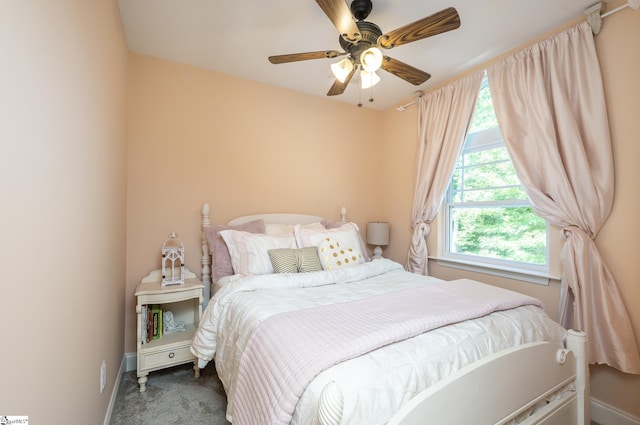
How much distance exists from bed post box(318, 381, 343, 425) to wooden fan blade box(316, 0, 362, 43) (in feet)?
5.26

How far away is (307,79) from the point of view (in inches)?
111

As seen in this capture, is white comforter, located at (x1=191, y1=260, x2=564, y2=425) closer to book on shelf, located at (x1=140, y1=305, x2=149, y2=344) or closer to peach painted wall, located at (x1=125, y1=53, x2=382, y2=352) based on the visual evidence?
book on shelf, located at (x1=140, y1=305, x2=149, y2=344)

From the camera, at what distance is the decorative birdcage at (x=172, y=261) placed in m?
2.25

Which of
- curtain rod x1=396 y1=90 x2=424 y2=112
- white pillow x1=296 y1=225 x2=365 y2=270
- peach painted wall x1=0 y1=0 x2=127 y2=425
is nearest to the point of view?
peach painted wall x1=0 y1=0 x2=127 y2=425

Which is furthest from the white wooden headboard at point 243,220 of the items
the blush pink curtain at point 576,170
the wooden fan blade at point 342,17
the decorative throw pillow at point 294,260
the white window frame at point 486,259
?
the blush pink curtain at point 576,170

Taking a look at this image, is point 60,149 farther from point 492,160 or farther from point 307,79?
point 492,160

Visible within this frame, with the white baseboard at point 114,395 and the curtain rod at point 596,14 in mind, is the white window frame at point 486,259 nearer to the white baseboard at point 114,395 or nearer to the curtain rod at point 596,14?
the curtain rod at point 596,14

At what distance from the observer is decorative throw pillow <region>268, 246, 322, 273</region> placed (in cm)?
219

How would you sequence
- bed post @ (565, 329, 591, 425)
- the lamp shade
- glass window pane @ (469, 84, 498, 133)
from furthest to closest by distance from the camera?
the lamp shade < glass window pane @ (469, 84, 498, 133) < bed post @ (565, 329, 591, 425)

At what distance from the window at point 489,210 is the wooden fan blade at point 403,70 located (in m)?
0.94

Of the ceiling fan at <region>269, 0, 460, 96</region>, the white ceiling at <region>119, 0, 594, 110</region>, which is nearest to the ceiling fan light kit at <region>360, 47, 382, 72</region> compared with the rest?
the ceiling fan at <region>269, 0, 460, 96</region>

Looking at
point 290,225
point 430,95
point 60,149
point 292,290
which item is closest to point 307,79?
point 430,95

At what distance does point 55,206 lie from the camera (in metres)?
0.90

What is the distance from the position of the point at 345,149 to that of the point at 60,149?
2815 mm
